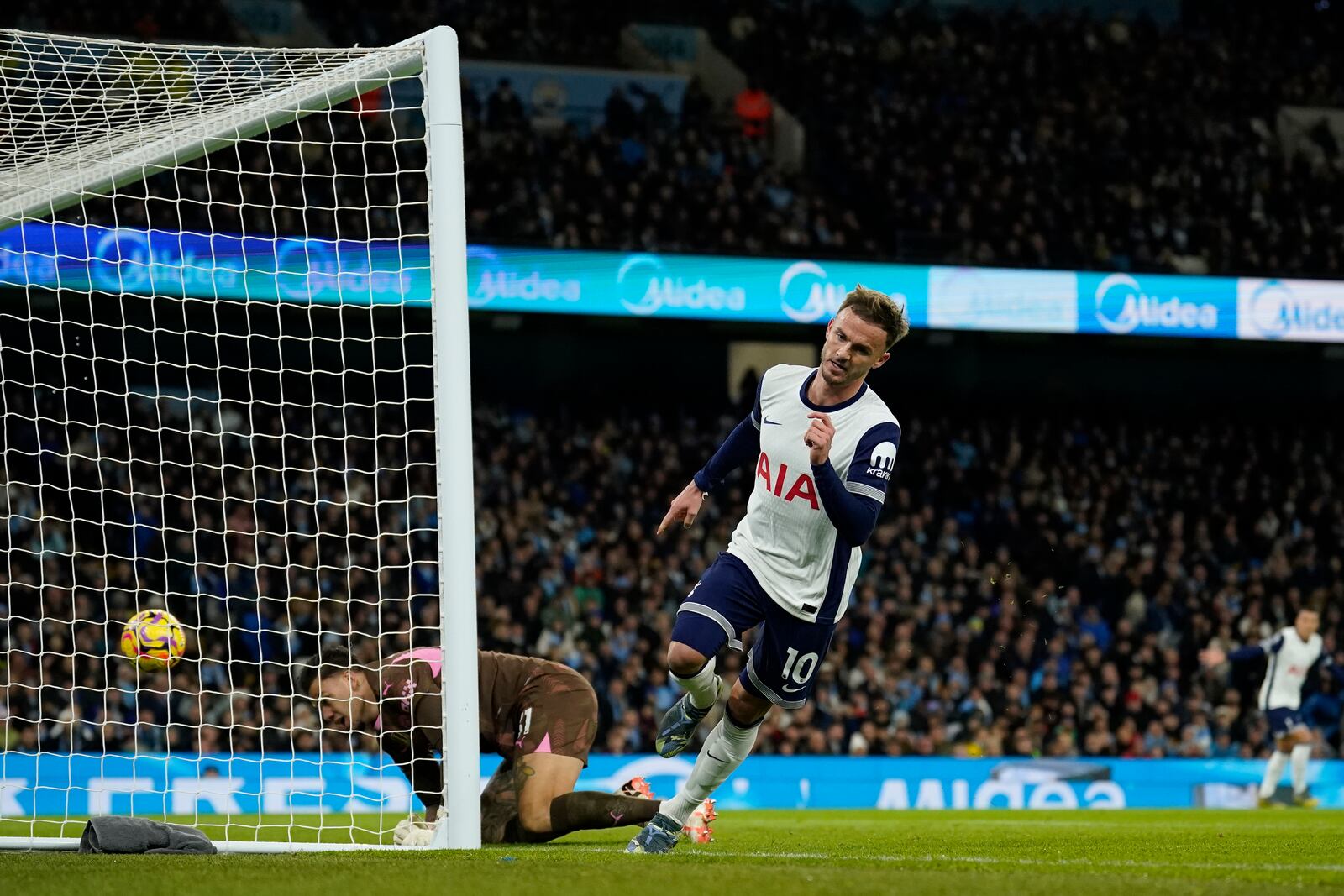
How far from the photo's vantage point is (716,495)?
807 inches

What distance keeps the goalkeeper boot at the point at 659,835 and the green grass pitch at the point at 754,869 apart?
67 mm

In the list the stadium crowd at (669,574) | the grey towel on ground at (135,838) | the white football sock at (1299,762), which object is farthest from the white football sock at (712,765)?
the white football sock at (1299,762)

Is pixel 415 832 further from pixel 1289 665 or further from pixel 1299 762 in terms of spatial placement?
pixel 1299 762

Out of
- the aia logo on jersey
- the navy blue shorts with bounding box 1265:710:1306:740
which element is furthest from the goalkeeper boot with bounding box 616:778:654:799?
the navy blue shorts with bounding box 1265:710:1306:740

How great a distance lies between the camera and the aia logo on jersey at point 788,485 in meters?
6.49

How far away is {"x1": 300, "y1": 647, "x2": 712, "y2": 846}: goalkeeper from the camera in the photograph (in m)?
7.25

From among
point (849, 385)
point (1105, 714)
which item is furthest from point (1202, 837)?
point (1105, 714)

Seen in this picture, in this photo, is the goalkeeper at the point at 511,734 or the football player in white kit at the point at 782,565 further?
the goalkeeper at the point at 511,734

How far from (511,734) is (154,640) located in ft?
5.50

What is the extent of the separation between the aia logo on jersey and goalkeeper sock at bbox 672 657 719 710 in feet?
2.28

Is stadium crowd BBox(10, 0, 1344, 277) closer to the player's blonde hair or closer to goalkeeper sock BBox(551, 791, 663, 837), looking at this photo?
goalkeeper sock BBox(551, 791, 663, 837)

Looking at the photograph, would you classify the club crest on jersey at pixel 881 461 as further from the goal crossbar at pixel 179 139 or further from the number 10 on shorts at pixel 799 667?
the goal crossbar at pixel 179 139

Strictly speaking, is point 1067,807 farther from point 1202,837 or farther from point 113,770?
point 113,770

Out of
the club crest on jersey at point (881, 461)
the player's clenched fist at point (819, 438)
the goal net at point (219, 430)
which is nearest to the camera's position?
the player's clenched fist at point (819, 438)
